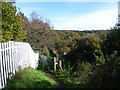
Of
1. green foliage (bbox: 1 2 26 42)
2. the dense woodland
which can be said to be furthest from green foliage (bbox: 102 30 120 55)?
green foliage (bbox: 1 2 26 42)

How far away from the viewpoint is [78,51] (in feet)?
32.0

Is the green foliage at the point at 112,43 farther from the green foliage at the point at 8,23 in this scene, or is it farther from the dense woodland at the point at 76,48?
the green foliage at the point at 8,23

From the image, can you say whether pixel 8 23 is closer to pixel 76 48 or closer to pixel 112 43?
pixel 76 48

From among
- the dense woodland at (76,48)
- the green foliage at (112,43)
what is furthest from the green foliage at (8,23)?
the green foliage at (112,43)

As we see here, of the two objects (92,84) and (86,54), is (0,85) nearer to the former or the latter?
(92,84)

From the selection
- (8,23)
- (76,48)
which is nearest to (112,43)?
(76,48)

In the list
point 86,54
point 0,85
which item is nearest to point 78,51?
point 86,54

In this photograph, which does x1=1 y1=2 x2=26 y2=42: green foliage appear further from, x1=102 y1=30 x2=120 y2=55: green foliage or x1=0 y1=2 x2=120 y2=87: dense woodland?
x1=102 y1=30 x2=120 y2=55: green foliage

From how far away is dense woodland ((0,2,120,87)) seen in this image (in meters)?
4.34

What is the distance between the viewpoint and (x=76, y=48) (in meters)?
10.1

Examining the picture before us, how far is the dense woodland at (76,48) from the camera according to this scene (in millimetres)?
4344

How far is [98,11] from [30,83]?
19.2 ft

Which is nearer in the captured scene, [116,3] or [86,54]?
[116,3]

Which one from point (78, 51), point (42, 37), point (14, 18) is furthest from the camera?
point (42, 37)
